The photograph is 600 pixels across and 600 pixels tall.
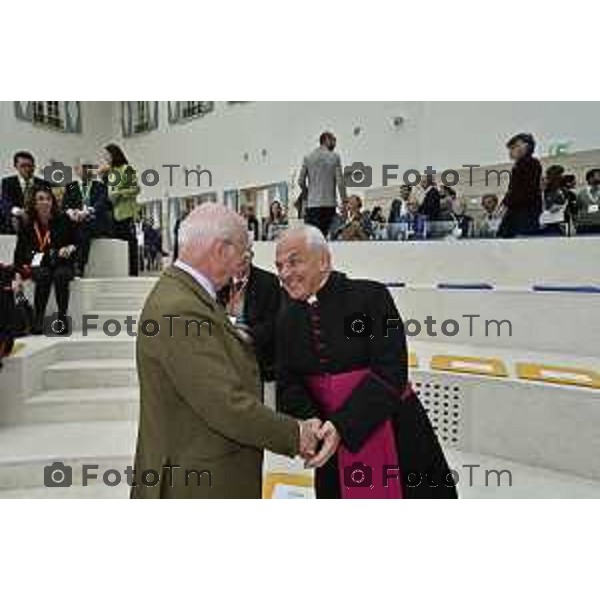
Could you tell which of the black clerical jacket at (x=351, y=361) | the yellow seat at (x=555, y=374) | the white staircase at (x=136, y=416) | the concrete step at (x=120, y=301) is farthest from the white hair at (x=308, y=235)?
the yellow seat at (x=555, y=374)

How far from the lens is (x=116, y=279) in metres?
2.15

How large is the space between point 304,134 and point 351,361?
3.16ft

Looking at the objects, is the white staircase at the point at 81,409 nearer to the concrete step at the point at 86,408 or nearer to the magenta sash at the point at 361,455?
the concrete step at the point at 86,408

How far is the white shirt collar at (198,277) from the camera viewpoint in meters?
1.51

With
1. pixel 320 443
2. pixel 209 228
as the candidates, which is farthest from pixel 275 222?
pixel 320 443

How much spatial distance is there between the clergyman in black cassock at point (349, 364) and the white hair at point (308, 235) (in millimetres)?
80

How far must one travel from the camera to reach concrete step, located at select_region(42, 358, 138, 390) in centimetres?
257

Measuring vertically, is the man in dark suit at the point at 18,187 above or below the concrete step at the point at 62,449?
above

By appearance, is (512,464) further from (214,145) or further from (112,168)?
(112,168)

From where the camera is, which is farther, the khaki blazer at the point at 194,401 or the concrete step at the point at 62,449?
the concrete step at the point at 62,449

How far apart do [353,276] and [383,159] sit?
57cm

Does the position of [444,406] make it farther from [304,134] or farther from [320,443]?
[304,134]

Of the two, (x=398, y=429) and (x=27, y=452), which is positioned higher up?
(x=398, y=429)
